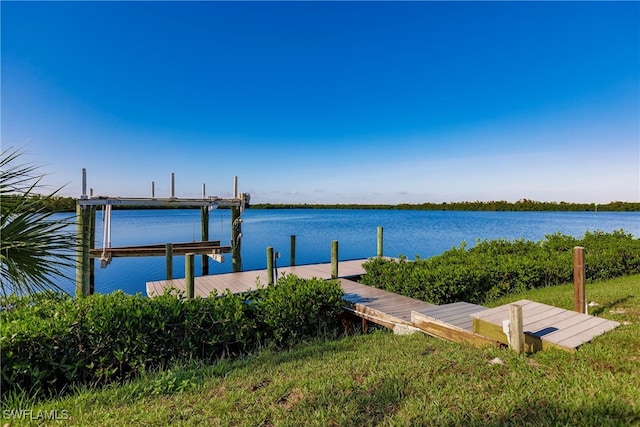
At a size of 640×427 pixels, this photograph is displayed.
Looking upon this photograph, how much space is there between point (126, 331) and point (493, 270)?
793 cm

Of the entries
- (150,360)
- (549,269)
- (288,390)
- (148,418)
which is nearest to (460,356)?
(288,390)

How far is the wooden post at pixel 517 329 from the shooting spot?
3.87 m

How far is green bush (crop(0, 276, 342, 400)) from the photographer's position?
12.2 feet

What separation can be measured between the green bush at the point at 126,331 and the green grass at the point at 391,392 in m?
0.38

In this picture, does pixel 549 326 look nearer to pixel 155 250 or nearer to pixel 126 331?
pixel 126 331

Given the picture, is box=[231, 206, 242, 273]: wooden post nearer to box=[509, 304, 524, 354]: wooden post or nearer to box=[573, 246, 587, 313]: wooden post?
box=[509, 304, 524, 354]: wooden post

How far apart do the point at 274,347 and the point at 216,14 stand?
11.0 meters

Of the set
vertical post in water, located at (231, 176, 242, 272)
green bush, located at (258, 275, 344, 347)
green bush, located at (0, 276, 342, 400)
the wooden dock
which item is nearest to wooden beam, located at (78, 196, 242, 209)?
vertical post in water, located at (231, 176, 242, 272)

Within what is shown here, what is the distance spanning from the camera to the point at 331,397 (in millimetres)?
3123

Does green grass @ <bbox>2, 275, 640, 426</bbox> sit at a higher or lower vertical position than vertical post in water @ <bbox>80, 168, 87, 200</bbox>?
lower

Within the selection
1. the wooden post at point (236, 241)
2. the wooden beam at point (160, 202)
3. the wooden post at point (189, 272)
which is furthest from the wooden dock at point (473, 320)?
the wooden beam at point (160, 202)

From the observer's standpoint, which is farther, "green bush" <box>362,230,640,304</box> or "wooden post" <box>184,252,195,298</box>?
"green bush" <box>362,230,640,304</box>

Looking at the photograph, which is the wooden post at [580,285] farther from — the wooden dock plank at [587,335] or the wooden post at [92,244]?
the wooden post at [92,244]

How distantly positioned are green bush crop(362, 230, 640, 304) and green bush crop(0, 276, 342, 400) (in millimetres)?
2866
